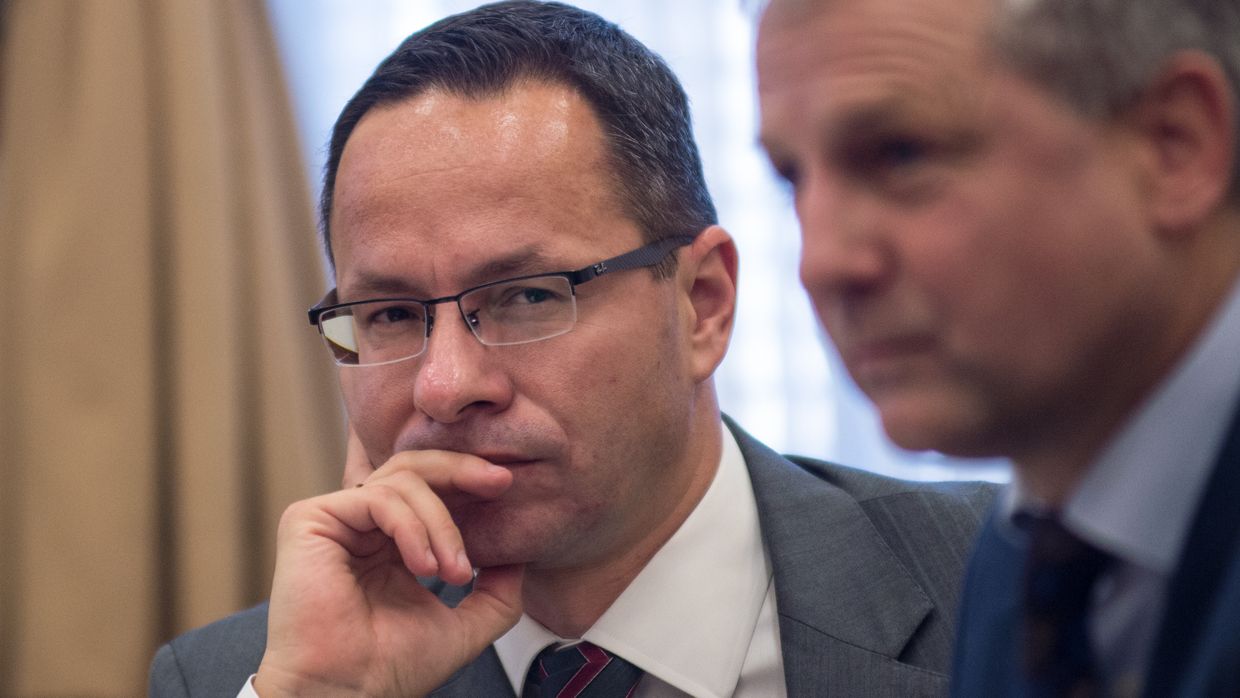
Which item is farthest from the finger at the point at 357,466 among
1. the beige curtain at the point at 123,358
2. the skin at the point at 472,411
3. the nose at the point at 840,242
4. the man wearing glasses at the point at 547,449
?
the nose at the point at 840,242

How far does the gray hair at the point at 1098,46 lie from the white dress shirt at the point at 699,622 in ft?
3.08

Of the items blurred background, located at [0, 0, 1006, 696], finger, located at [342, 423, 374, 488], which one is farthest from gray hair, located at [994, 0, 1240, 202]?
blurred background, located at [0, 0, 1006, 696]

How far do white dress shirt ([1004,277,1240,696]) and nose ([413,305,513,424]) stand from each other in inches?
29.2

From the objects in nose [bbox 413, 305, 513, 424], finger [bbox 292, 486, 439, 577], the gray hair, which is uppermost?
the gray hair

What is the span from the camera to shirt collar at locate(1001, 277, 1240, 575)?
668mm

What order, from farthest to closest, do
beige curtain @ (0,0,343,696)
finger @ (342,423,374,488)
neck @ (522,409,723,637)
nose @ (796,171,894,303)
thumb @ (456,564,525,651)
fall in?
beige curtain @ (0,0,343,696)
finger @ (342,423,374,488)
neck @ (522,409,723,637)
thumb @ (456,564,525,651)
nose @ (796,171,894,303)

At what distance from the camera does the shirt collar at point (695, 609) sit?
141cm

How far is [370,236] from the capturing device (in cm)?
140

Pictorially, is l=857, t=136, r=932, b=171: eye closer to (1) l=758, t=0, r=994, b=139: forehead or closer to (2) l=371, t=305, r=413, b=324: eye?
(1) l=758, t=0, r=994, b=139: forehead

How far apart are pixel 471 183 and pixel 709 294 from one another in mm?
386

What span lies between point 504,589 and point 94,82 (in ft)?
4.49

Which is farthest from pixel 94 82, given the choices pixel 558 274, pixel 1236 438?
pixel 1236 438

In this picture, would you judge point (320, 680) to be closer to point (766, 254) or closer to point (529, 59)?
point (529, 59)

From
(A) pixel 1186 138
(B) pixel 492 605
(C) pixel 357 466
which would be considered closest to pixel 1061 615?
(A) pixel 1186 138
